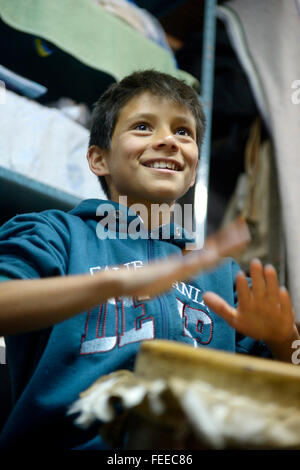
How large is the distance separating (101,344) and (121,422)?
10.4 inches

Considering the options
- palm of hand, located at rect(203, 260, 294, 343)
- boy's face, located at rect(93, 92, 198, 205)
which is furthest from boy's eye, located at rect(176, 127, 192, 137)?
palm of hand, located at rect(203, 260, 294, 343)

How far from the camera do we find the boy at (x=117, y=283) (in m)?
0.47

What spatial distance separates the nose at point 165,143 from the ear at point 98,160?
13 centimetres

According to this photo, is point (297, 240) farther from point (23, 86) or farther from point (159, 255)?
point (23, 86)

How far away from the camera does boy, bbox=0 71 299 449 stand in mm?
470

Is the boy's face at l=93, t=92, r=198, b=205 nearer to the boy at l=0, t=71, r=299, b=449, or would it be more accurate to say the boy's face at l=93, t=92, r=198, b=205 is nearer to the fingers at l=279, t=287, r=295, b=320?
the boy at l=0, t=71, r=299, b=449

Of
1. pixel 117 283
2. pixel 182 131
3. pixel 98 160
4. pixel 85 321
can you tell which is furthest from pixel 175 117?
pixel 117 283

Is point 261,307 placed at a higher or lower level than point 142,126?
lower

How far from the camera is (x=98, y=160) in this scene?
3.13 feet

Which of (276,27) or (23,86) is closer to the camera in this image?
(23,86)

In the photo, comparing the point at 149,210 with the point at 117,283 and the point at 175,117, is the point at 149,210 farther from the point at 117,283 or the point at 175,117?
the point at 117,283

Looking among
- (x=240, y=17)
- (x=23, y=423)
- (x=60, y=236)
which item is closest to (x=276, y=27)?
(x=240, y=17)

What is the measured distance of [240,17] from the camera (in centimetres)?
165

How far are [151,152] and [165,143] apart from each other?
0.03m
